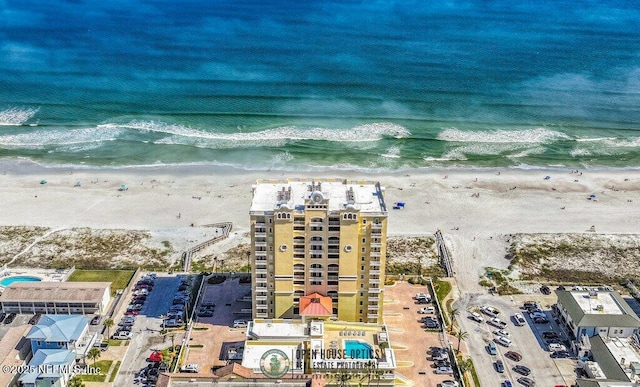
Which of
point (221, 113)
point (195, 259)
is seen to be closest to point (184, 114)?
point (221, 113)

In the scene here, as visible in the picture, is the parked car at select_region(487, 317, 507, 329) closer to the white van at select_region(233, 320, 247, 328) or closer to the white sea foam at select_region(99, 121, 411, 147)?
the white van at select_region(233, 320, 247, 328)

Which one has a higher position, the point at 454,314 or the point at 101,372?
the point at 454,314

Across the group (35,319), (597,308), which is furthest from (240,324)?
(597,308)

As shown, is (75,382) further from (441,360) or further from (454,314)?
(454,314)

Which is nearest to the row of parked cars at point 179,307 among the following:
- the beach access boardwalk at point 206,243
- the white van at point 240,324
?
the beach access boardwalk at point 206,243

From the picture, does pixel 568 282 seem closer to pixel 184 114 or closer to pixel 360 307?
pixel 360 307

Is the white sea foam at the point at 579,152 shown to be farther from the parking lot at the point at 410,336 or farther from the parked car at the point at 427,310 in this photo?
the parked car at the point at 427,310

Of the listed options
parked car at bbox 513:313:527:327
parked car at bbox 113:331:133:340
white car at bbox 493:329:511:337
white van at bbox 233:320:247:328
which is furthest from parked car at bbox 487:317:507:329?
parked car at bbox 113:331:133:340
